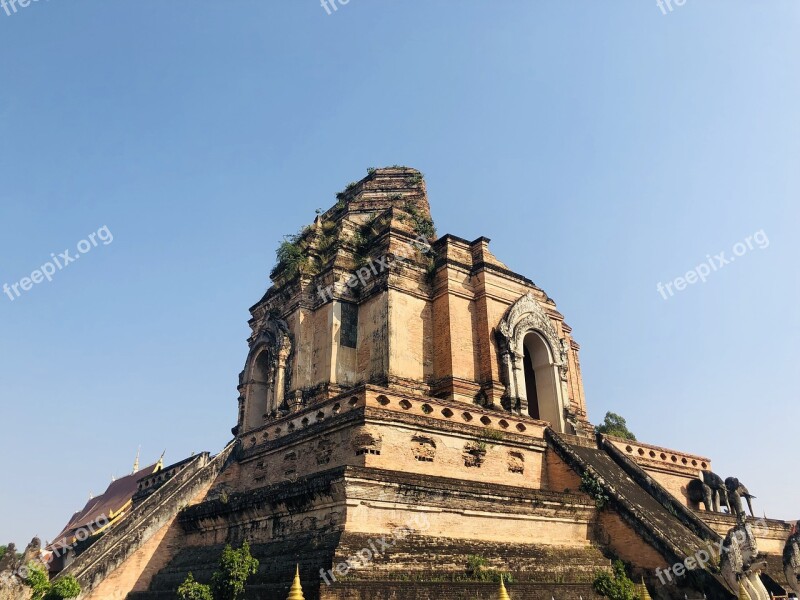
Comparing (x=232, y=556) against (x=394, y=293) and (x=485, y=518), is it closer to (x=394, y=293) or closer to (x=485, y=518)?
(x=485, y=518)

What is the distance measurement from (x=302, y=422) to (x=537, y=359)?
904cm

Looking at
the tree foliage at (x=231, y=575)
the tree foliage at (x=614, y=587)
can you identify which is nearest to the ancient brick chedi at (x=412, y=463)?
the tree foliage at (x=614, y=587)

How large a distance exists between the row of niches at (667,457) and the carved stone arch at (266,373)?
37.3ft

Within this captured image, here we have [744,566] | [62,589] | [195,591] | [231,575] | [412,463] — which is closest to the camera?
[231,575]

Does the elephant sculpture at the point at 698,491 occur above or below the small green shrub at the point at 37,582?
above

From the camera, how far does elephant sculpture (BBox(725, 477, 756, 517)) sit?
2014 centimetres

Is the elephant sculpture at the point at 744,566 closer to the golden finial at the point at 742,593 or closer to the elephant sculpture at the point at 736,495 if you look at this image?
Result: the golden finial at the point at 742,593

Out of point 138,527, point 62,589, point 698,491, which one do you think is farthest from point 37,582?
point 698,491

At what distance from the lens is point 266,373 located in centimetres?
2327

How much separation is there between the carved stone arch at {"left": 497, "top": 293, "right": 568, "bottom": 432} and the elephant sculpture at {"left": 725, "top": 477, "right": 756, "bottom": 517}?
241 inches

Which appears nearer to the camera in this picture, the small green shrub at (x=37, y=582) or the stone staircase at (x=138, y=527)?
the small green shrub at (x=37, y=582)

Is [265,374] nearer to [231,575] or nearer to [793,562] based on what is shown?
[231,575]

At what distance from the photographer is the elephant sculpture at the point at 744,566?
11.6 meters

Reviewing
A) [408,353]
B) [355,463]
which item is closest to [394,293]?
[408,353]
